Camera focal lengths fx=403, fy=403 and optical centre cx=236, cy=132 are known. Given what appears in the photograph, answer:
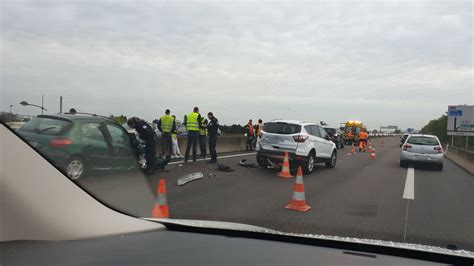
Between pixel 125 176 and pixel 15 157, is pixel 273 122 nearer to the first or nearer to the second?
pixel 125 176

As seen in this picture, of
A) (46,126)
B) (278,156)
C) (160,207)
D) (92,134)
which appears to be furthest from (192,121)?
(46,126)

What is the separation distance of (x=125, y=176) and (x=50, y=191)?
301 centimetres

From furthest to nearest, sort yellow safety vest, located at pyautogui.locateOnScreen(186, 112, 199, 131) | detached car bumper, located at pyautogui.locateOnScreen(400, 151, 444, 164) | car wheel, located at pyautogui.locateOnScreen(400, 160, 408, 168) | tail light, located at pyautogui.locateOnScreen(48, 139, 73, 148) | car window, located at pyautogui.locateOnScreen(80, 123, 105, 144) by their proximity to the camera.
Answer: car wheel, located at pyautogui.locateOnScreen(400, 160, 408, 168) → detached car bumper, located at pyautogui.locateOnScreen(400, 151, 444, 164) → yellow safety vest, located at pyautogui.locateOnScreen(186, 112, 199, 131) → car window, located at pyautogui.locateOnScreen(80, 123, 105, 144) → tail light, located at pyautogui.locateOnScreen(48, 139, 73, 148)

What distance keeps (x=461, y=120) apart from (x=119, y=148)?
34.0 metres

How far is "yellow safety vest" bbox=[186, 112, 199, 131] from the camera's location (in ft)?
48.8

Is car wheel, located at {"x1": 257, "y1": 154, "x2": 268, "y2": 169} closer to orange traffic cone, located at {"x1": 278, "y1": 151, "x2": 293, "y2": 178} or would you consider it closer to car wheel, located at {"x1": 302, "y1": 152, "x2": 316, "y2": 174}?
car wheel, located at {"x1": 302, "y1": 152, "x2": 316, "y2": 174}

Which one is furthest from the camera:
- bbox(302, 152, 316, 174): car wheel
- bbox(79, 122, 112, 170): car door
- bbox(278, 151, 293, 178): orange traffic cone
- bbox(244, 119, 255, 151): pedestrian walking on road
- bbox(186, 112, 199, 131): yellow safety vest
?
bbox(244, 119, 255, 151): pedestrian walking on road

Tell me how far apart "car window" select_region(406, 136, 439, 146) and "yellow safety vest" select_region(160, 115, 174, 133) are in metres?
10.3

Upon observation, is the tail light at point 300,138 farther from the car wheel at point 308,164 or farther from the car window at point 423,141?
the car window at point 423,141

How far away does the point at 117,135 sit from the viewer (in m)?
5.96

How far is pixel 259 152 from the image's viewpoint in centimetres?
1394

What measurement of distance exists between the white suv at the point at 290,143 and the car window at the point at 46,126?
10194mm

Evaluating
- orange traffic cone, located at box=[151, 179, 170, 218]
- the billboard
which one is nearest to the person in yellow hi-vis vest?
orange traffic cone, located at box=[151, 179, 170, 218]

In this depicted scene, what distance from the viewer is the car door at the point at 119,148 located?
5.50m
